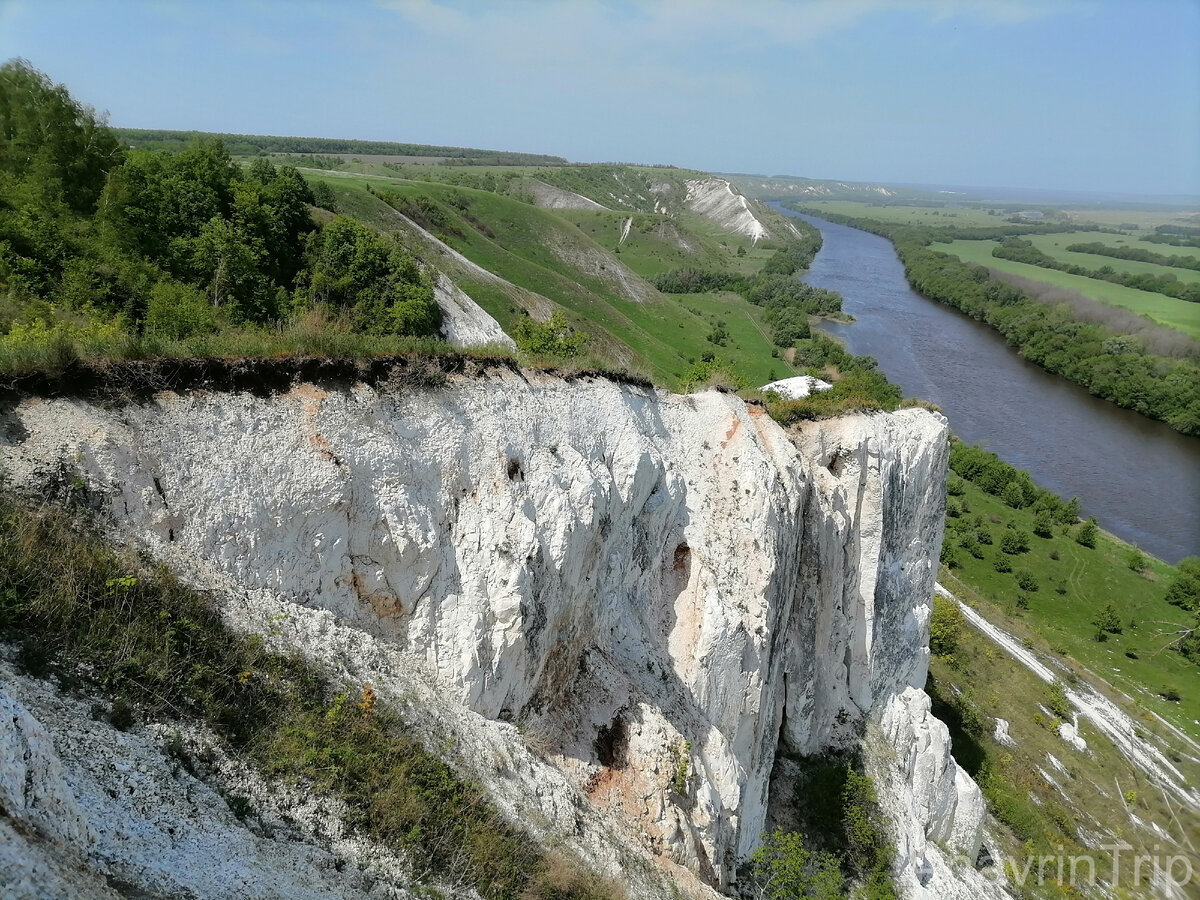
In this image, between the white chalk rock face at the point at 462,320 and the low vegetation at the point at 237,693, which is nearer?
the low vegetation at the point at 237,693

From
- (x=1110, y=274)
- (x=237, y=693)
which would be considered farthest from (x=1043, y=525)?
(x=1110, y=274)

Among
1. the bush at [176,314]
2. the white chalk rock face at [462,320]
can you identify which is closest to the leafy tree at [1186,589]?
the white chalk rock face at [462,320]

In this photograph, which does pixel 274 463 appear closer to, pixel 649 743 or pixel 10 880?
pixel 10 880

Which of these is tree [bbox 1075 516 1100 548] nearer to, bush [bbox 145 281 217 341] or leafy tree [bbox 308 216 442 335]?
leafy tree [bbox 308 216 442 335]

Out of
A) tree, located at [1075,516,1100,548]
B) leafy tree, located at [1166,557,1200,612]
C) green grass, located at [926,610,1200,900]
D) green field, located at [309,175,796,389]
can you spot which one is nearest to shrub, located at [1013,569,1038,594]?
tree, located at [1075,516,1100,548]

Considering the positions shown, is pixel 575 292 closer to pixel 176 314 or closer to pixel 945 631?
pixel 945 631

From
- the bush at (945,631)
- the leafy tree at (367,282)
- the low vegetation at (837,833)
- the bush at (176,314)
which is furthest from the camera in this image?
the bush at (945,631)

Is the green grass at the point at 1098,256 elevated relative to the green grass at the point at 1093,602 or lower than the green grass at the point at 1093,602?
elevated

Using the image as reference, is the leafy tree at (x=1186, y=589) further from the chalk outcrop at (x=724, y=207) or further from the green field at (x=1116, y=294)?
the chalk outcrop at (x=724, y=207)
